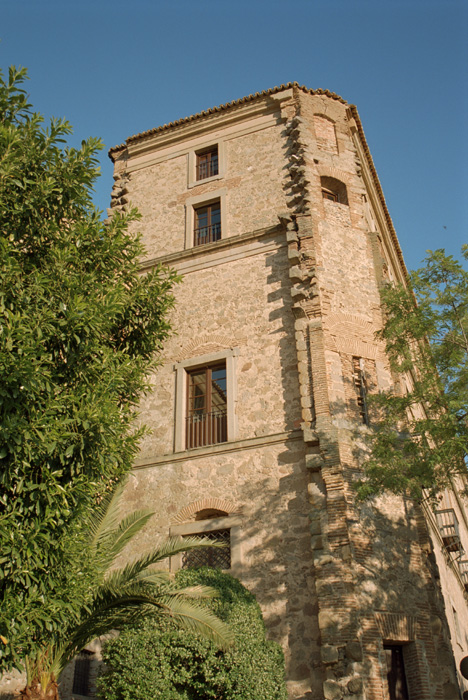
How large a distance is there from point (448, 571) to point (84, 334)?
1233 centimetres

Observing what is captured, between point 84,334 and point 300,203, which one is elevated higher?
point 300,203

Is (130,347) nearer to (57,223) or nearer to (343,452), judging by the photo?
(57,223)

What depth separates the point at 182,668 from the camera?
9883 mm

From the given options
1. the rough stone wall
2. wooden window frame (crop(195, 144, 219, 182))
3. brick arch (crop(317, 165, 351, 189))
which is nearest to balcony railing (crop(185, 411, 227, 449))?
the rough stone wall

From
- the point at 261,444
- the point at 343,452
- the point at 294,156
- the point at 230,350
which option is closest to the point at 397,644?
the point at 343,452

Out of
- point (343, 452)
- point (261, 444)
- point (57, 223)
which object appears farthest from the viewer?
point (261, 444)

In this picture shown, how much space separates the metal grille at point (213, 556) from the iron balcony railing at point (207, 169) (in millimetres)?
10503

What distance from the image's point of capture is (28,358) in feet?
23.7

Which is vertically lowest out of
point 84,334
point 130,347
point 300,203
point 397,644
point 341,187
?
point 397,644

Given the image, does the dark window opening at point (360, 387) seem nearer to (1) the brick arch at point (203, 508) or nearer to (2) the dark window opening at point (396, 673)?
(1) the brick arch at point (203, 508)

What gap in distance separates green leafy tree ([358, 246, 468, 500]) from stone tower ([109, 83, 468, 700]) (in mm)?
1067

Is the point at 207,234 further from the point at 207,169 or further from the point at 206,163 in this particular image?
the point at 206,163

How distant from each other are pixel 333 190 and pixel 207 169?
13.0 ft

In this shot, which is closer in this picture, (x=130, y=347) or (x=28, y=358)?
(x=28, y=358)
